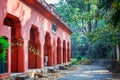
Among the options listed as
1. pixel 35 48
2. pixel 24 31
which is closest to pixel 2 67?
pixel 24 31

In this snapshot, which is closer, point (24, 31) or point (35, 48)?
point (24, 31)

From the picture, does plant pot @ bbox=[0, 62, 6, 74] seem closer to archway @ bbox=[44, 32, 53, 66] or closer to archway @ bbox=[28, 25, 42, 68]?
archway @ bbox=[28, 25, 42, 68]

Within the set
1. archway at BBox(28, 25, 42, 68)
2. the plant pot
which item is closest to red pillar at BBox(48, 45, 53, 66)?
archway at BBox(28, 25, 42, 68)

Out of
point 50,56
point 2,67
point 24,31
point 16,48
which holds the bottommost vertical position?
point 2,67

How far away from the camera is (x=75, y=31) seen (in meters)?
53.7

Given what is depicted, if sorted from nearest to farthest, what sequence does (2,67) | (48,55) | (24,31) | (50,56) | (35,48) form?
(2,67) < (24,31) < (35,48) < (50,56) < (48,55)

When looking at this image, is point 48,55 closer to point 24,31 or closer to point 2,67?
point 24,31

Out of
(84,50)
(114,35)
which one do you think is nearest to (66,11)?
(84,50)

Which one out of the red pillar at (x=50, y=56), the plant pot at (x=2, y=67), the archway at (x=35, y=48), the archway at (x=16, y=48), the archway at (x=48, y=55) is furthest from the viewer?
the red pillar at (x=50, y=56)

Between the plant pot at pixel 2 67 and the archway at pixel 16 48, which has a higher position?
the archway at pixel 16 48

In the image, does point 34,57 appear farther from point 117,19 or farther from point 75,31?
point 75,31

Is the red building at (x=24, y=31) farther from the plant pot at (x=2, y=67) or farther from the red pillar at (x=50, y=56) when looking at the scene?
the plant pot at (x=2, y=67)

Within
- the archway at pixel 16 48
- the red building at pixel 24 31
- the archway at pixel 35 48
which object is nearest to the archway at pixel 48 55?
the red building at pixel 24 31

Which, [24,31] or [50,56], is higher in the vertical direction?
[24,31]
